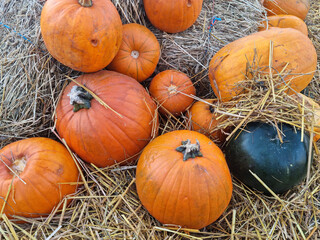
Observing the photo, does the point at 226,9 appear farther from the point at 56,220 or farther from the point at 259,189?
the point at 56,220

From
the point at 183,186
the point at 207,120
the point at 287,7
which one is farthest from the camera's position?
the point at 287,7

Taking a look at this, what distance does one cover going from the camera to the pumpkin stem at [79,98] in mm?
1945

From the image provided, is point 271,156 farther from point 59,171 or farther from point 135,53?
point 59,171

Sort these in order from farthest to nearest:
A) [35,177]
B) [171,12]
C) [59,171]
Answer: [171,12]
[59,171]
[35,177]

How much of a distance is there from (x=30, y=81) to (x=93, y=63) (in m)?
0.70

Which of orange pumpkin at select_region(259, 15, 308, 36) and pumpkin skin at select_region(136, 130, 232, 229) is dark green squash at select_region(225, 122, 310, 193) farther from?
orange pumpkin at select_region(259, 15, 308, 36)

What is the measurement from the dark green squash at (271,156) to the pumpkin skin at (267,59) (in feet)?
1.34

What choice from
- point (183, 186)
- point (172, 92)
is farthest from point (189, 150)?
point (172, 92)

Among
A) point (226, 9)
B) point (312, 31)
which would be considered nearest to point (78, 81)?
point (226, 9)

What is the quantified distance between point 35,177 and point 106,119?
662mm

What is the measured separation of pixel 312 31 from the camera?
392 centimetres

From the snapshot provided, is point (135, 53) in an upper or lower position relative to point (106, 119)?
upper

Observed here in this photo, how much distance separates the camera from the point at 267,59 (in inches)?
87.1

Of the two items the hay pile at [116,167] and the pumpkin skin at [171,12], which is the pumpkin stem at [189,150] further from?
the pumpkin skin at [171,12]
